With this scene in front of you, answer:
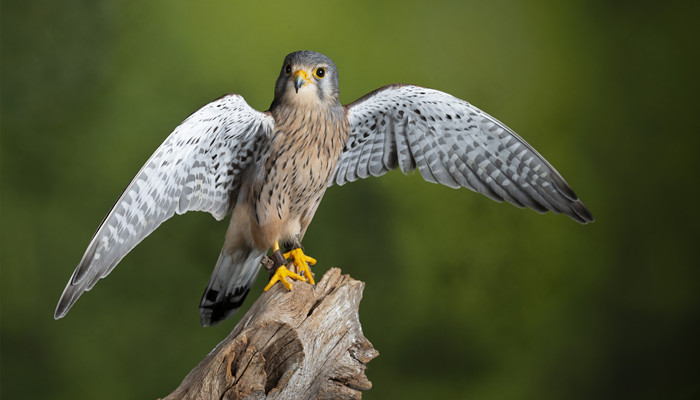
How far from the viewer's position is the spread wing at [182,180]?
7.09ft

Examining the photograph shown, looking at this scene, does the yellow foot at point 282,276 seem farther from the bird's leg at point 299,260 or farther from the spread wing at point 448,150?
the spread wing at point 448,150

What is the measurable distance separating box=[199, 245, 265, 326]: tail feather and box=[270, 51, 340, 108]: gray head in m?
0.61

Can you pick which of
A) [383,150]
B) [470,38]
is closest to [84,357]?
[383,150]

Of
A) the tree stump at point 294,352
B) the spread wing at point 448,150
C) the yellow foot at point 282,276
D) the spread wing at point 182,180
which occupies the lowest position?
the tree stump at point 294,352

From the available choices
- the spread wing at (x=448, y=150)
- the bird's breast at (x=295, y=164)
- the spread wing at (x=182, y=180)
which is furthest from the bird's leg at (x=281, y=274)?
the spread wing at (x=448, y=150)

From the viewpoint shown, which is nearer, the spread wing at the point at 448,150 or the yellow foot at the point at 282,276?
the yellow foot at the point at 282,276

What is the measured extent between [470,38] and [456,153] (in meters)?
1.10

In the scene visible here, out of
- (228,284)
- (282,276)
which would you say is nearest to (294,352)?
(282,276)

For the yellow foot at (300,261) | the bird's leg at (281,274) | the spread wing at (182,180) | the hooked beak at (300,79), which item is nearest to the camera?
the spread wing at (182,180)

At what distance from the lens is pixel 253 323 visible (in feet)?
7.49

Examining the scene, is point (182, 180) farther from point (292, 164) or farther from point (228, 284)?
point (228, 284)

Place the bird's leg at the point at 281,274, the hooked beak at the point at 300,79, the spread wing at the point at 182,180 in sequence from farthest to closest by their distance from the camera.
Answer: the bird's leg at the point at 281,274, the hooked beak at the point at 300,79, the spread wing at the point at 182,180

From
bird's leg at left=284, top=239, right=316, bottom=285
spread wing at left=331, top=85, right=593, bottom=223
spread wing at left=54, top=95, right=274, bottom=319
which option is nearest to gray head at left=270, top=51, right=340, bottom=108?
spread wing at left=54, top=95, right=274, bottom=319

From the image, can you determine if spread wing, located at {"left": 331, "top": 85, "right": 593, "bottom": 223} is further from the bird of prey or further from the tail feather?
the tail feather
